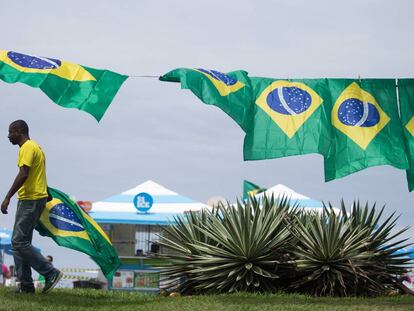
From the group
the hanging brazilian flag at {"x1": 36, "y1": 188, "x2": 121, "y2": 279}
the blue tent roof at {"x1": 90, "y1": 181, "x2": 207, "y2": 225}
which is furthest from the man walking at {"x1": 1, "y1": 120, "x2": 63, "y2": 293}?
the blue tent roof at {"x1": 90, "y1": 181, "x2": 207, "y2": 225}

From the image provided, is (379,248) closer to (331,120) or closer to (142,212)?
(331,120)

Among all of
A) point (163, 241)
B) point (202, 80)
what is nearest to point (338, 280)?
point (163, 241)

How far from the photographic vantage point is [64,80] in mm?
13828

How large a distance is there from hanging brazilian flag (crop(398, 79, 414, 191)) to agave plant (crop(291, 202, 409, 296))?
251 cm

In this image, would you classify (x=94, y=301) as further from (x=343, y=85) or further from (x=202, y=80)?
(x=343, y=85)

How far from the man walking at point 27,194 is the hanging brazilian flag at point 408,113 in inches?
283

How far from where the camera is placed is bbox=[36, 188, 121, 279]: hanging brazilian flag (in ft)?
41.4

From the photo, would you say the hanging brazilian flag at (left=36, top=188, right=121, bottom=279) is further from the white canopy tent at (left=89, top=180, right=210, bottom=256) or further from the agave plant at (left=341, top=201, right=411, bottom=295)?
the white canopy tent at (left=89, top=180, right=210, bottom=256)

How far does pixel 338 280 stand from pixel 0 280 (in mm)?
15705

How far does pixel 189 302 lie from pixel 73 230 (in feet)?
9.14

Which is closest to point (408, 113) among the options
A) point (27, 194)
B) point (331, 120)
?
point (331, 120)

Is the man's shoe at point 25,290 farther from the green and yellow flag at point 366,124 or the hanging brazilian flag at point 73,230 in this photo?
the green and yellow flag at point 366,124

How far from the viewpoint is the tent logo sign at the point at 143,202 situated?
2602cm

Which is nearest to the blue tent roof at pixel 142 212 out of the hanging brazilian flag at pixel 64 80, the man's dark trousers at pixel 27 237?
the hanging brazilian flag at pixel 64 80
